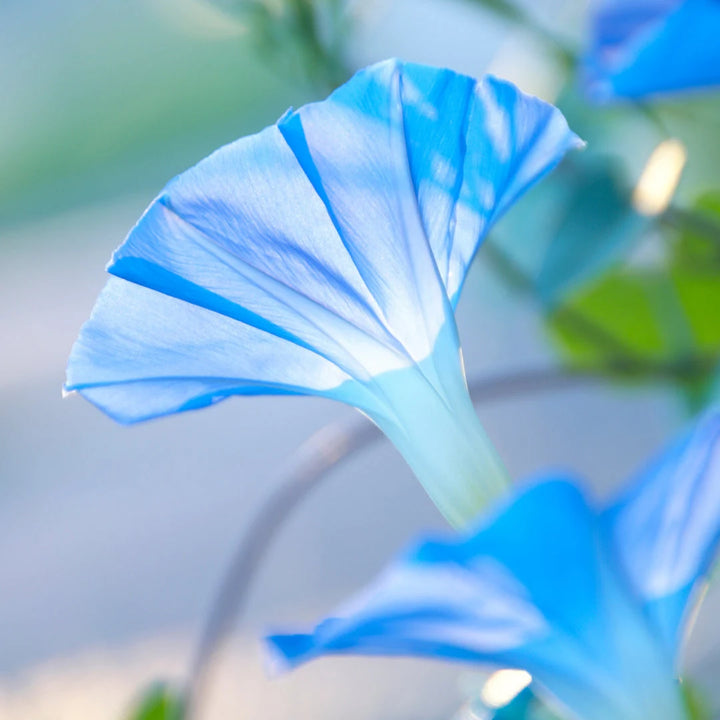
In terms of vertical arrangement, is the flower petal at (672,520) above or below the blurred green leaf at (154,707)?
below

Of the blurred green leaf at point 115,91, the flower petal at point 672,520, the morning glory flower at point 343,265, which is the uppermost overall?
the blurred green leaf at point 115,91

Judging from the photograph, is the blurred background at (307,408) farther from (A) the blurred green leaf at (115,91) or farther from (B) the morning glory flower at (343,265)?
(B) the morning glory flower at (343,265)

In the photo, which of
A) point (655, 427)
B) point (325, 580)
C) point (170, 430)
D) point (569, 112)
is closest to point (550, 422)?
point (655, 427)

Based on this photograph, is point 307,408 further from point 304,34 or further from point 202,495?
point 304,34

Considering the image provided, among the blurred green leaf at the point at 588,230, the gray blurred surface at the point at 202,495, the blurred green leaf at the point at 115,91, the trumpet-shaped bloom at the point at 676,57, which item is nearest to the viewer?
the trumpet-shaped bloom at the point at 676,57

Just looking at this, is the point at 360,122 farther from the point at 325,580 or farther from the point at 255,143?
the point at 325,580

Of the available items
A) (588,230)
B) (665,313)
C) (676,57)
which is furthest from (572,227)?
(676,57)

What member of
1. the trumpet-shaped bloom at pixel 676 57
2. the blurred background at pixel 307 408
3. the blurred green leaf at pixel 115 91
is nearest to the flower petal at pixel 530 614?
the trumpet-shaped bloom at pixel 676 57

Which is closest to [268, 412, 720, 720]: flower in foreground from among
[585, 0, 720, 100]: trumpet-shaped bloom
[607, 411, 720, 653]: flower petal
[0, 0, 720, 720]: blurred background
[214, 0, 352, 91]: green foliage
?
[607, 411, 720, 653]: flower petal
